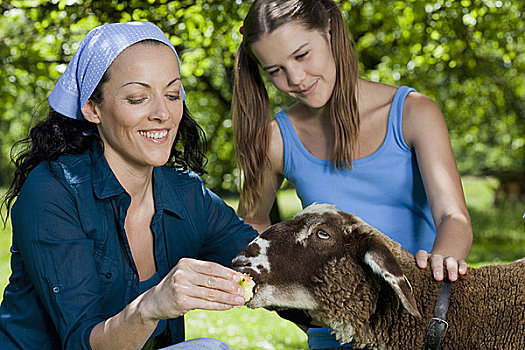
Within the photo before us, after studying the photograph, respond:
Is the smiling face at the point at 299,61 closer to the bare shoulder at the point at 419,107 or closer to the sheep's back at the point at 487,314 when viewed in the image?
the bare shoulder at the point at 419,107

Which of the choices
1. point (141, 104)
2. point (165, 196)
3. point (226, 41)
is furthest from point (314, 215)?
point (226, 41)

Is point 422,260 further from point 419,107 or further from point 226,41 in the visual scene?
point 226,41

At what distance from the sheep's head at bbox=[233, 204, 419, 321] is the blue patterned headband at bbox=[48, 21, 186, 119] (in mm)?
1090

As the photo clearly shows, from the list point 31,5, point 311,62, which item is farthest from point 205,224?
point 31,5

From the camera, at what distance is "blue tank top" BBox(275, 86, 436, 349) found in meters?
3.77

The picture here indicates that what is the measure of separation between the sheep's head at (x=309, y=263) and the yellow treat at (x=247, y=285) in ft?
0.28

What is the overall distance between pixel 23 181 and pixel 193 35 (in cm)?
396

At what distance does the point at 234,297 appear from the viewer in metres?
2.29

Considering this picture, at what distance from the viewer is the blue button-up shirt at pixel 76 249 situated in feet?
8.43

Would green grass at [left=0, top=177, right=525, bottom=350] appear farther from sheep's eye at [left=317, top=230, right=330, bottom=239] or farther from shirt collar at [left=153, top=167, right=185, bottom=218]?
sheep's eye at [left=317, top=230, right=330, bottom=239]

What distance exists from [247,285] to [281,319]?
4.51m

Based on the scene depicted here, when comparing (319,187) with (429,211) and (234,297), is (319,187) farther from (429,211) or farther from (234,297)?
(234,297)

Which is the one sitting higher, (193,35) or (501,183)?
(193,35)

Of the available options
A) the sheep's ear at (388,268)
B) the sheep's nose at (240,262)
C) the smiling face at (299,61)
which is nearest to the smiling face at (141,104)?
the sheep's nose at (240,262)
